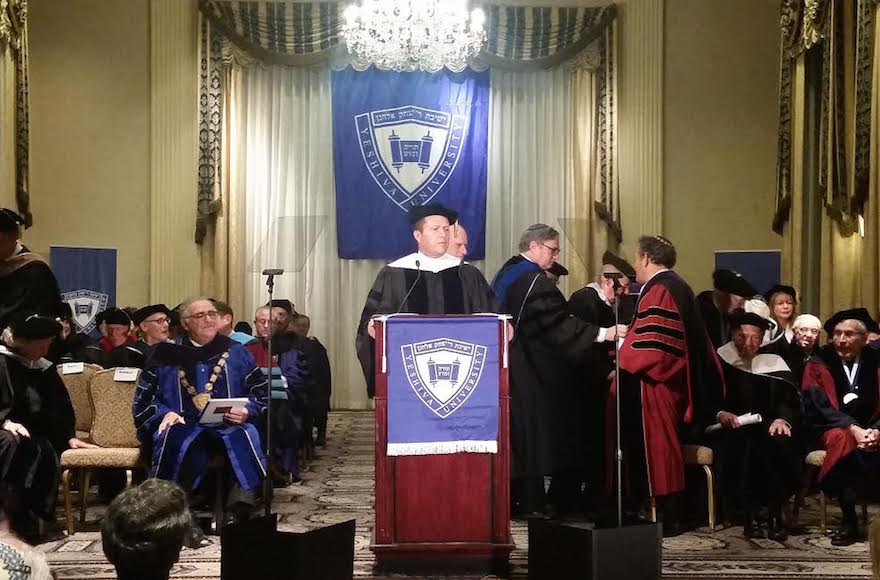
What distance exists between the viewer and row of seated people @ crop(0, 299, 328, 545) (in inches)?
239

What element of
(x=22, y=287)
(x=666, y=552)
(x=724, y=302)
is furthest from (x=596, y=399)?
(x=22, y=287)

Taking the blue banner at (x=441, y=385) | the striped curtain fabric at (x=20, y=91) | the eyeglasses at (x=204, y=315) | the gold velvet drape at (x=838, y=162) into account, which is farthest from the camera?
the striped curtain fabric at (x=20, y=91)

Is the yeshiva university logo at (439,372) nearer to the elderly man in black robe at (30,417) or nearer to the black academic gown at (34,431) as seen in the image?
the elderly man in black robe at (30,417)

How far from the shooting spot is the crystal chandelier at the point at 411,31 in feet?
36.8

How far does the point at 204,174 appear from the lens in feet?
42.4

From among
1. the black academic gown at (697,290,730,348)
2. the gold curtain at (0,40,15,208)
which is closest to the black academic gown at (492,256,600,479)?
the black academic gown at (697,290,730,348)

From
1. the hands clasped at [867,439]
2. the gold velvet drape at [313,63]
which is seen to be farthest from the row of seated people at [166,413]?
the gold velvet drape at [313,63]

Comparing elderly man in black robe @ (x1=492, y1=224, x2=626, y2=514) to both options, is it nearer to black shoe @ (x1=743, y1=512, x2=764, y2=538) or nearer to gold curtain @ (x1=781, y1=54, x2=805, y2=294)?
black shoe @ (x1=743, y1=512, x2=764, y2=538)

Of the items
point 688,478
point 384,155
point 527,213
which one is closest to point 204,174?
point 384,155

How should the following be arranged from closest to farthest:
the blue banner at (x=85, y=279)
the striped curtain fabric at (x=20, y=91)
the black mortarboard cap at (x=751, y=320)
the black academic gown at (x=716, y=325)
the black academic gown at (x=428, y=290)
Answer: the black academic gown at (x=428, y=290), the black mortarboard cap at (x=751, y=320), the black academic gown at (x=716, y=325), the striped curtain fabric at (x=20, y=91), the blue banner at (x=85, y=279)

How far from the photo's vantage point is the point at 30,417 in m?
6.20

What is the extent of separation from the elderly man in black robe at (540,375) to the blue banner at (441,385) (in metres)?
1.45

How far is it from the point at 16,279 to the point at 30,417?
771 mm

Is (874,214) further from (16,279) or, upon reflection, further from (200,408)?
(16,279)
